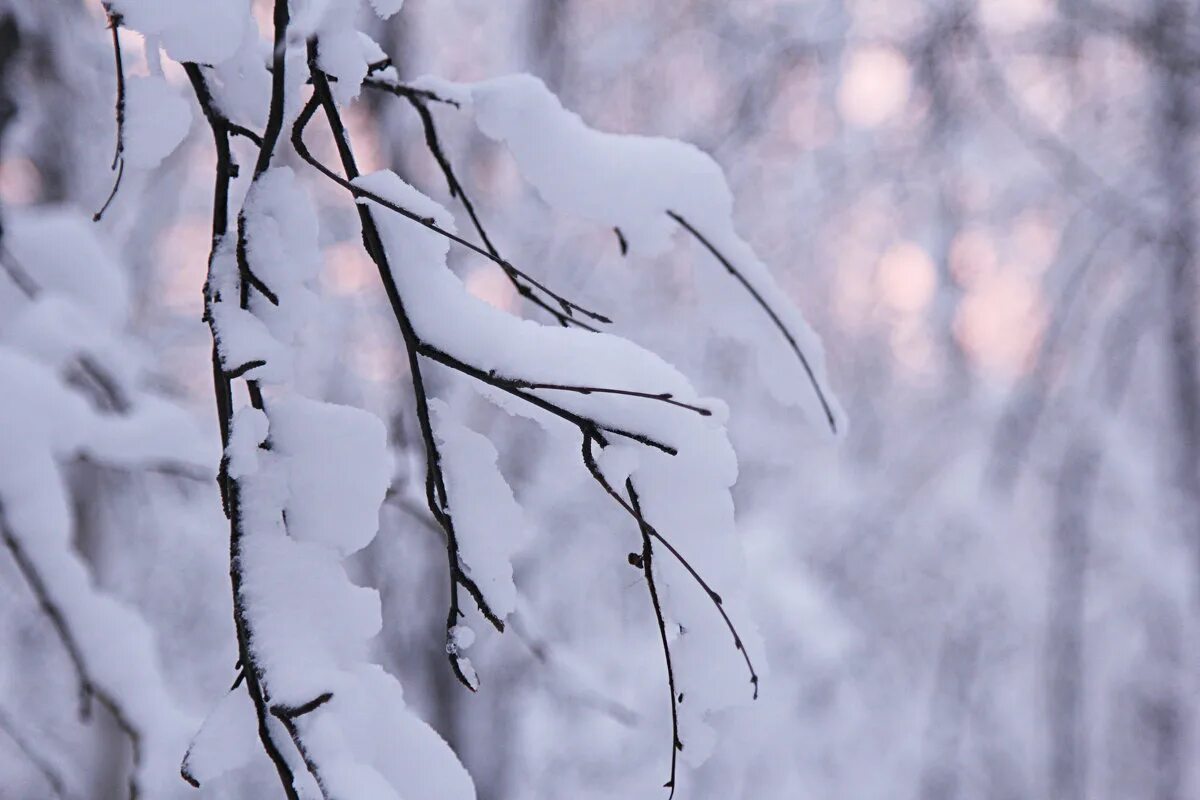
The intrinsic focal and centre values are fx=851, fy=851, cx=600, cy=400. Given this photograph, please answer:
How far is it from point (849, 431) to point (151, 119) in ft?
8.73

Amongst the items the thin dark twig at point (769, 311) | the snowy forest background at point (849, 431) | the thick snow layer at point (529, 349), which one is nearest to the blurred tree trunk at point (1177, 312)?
the snowy forest background at point (849, 431)

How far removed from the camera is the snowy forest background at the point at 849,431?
3076mm

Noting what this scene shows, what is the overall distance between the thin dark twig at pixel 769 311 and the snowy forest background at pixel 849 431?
2163 mm

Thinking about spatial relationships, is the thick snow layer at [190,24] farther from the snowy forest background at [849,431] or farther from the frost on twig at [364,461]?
the snowy forest background at [849,431]

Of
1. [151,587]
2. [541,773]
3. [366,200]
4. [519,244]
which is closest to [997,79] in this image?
[519,244]

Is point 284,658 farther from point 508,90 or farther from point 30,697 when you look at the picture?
point 30,697

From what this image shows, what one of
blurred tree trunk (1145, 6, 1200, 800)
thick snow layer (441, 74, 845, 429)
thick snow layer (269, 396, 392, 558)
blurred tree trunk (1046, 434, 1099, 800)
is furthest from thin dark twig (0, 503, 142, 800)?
blurred tree trunk (1145, 6, 1200, 800)

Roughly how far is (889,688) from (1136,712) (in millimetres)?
1081

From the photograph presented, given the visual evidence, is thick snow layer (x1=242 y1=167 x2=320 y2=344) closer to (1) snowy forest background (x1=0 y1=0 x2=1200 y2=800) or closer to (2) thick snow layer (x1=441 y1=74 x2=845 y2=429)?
(2) thick snow layer (x1=441 y1=74 x2=845 y2=429)

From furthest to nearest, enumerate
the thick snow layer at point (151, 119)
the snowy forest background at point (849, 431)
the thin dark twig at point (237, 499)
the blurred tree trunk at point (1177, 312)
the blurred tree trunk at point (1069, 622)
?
the snowy forest background at point (849, 431) → the blurred tree trunk at point (1069, 622) → the blurred tree trunk at point (1177, 312) → the thick snow layer at point (151, 119) → the thin dark twig at point (237, 499)

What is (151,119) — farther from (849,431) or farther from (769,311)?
(849,431)

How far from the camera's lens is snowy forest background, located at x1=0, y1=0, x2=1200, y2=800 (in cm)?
308

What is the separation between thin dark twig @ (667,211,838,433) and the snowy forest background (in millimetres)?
2163

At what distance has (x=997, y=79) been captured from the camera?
2.87 meters
